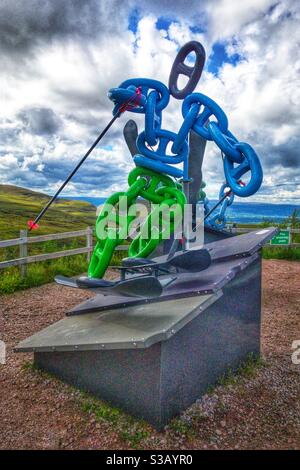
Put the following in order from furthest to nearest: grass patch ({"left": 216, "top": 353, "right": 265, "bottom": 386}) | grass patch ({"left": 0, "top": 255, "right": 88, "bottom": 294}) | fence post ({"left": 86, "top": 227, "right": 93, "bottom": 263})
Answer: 1. fence post ({"left": 86, "top": 227, "right": 93, "bottom": 263})
2. grass patch ({"left": 0, "top": 255, "right": 88, "bottom": 294})
3. grass patch ({"left": 216, "top": 353, "right": 265, "bottom": 386})

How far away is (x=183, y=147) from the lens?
371 centimetres

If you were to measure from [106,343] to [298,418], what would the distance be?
5.60 feet

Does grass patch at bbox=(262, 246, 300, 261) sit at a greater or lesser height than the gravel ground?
greater

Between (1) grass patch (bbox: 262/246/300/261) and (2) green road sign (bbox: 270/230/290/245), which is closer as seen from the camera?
(1) grass patch (bbox: 262/246/300/261)

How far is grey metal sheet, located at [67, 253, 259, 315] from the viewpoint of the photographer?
300 cm

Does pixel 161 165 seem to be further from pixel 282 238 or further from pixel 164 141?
pixel 282 238

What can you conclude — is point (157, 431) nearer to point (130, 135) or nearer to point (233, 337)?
point (233, 337)

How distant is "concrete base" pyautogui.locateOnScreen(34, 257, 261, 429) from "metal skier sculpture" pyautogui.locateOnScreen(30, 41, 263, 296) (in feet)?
1.82

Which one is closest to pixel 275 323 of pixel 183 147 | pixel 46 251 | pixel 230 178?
pixel 230 178

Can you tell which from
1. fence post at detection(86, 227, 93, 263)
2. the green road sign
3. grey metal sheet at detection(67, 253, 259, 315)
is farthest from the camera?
the green road sign

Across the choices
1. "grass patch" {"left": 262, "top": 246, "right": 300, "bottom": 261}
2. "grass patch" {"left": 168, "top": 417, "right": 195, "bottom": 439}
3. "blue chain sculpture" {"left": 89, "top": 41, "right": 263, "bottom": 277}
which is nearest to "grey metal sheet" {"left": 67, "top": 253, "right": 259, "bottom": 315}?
"blue chain sculpture" {"left": 89, "top": 41, "right": 263, "bottom": 277}

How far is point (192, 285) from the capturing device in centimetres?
321

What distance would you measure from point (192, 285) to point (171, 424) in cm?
116

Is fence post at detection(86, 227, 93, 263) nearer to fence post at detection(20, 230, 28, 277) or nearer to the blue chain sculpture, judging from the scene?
fence post at detection(20, 230, 28, 277)
